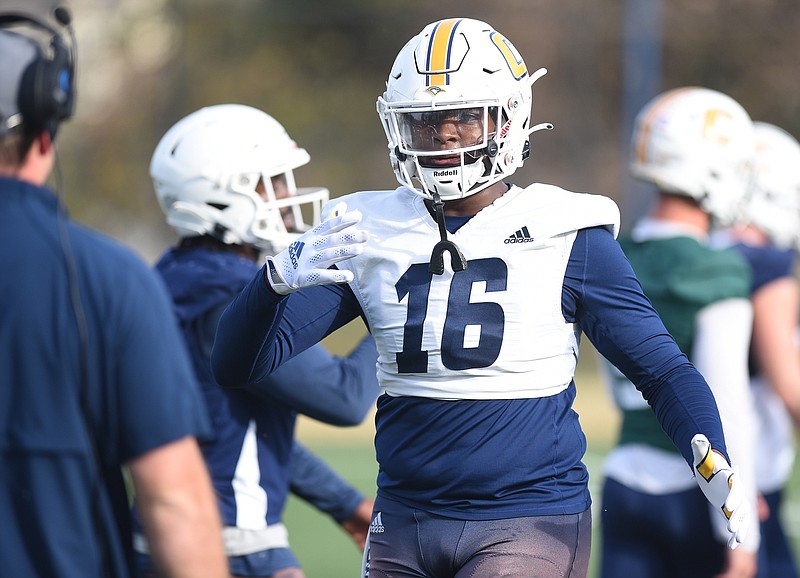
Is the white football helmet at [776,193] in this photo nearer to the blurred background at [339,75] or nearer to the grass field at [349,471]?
the grass field at [349,471]

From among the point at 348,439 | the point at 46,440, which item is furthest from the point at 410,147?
the point at 348,439

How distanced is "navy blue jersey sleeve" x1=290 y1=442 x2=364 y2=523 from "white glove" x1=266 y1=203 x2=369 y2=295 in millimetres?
1336

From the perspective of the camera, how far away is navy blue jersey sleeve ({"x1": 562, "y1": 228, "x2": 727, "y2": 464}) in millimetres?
2951

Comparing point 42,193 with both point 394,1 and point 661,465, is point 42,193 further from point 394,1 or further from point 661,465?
point 394,1

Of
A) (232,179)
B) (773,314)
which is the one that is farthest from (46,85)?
(773,314)

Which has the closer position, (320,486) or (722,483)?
(722,483)

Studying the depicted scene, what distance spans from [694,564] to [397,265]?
1.94 m

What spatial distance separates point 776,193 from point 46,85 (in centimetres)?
407

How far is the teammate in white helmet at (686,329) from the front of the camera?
418cm

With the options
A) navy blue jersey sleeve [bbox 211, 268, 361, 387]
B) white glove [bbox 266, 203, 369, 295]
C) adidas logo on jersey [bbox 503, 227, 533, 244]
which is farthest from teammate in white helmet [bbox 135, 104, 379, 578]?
adidas logo on jersey [bbox 503, 227, 533, 244]

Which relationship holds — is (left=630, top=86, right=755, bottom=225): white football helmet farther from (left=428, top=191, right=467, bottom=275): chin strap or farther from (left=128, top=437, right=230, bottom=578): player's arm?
(left=128, top=437, right=230, bottom=578): player's arm

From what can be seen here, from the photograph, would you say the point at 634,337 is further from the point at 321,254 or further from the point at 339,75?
the point at 339,75

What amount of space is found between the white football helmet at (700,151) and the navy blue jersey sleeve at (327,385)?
60.1 inches

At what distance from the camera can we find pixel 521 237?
2977mm
